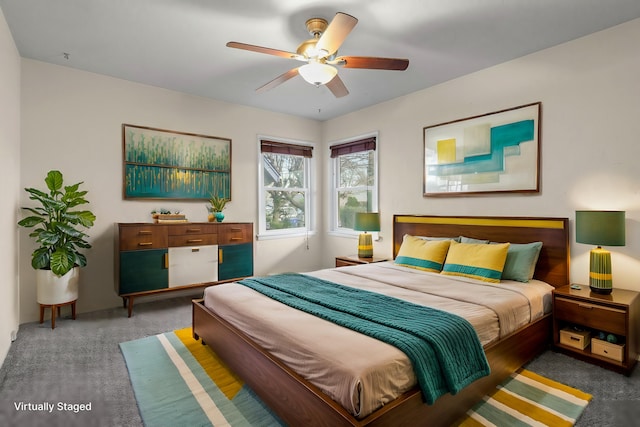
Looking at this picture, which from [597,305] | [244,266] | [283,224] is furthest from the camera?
[283,224]

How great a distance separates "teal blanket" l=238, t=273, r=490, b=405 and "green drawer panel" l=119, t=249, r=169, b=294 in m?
1.71

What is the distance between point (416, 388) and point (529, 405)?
0.93 meters

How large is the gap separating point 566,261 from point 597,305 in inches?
21.8

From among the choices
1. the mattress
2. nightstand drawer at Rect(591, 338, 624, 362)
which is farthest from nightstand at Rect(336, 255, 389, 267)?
nightstand drawer at Rect(591, 338, 624, 362)

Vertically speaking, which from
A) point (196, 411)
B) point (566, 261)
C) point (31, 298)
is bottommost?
point (196, 411)

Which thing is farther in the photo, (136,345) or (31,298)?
(31,298)

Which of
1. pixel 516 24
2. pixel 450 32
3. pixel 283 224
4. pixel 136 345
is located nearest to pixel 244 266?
pixel 283 224

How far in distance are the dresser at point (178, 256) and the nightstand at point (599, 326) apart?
3.24 metres

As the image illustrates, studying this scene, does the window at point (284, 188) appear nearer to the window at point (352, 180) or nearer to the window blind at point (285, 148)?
the window blind at point (285, 148)

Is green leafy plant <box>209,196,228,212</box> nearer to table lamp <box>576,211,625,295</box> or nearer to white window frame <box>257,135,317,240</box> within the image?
white window frame <box>257,135,317,240</box>

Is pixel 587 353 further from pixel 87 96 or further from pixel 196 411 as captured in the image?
pixel 87 96

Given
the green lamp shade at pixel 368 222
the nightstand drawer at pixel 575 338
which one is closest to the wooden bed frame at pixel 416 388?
the nightstand drawer at pixel 575 338

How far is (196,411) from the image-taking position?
1.92 m

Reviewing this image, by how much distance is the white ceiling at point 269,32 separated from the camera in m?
2.41
